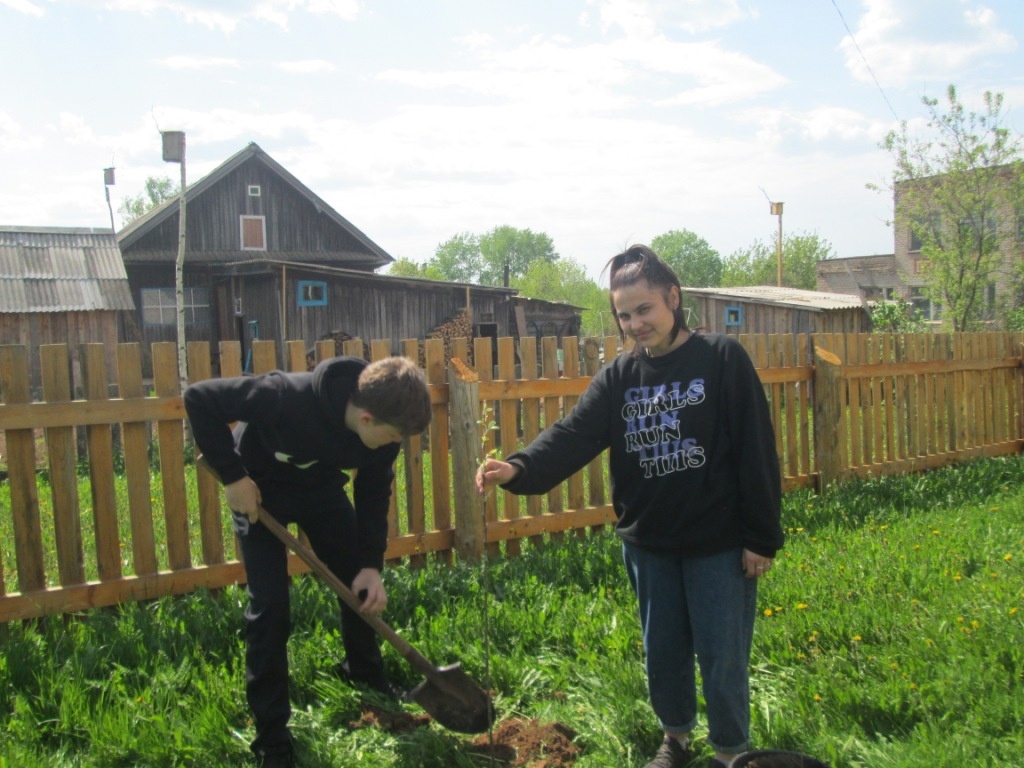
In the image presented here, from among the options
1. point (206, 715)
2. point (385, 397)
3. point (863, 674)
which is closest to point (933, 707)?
point (863, 674)

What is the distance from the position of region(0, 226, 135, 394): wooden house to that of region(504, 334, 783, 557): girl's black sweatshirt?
54.8 ft

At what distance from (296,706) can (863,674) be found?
2273 mm

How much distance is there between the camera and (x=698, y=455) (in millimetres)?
2826

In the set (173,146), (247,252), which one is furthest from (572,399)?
(247,252)

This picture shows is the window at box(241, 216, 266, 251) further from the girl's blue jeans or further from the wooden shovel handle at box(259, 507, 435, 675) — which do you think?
the girl's blue jeans

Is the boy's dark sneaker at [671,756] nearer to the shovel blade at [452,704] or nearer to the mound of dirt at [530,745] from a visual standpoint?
the mound of dirt at [530,745]

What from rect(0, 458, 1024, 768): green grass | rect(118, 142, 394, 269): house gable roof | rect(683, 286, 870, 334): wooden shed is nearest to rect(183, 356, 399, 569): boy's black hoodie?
rect(0, 458, 1024, 768): green grass

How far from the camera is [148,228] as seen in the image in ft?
80.6

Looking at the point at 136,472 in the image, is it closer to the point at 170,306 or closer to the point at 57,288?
the point at 57,288

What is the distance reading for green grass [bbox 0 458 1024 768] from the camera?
10.5 feet

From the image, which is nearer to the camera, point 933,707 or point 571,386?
point 933,707

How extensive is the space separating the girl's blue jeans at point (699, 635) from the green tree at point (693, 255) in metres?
90.2

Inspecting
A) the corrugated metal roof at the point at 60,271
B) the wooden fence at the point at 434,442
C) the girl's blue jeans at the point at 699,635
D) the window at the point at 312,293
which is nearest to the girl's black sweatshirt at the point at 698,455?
the girl's blue jeans at the point at 699,635

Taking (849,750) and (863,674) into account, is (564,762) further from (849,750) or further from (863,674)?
(863,674)
